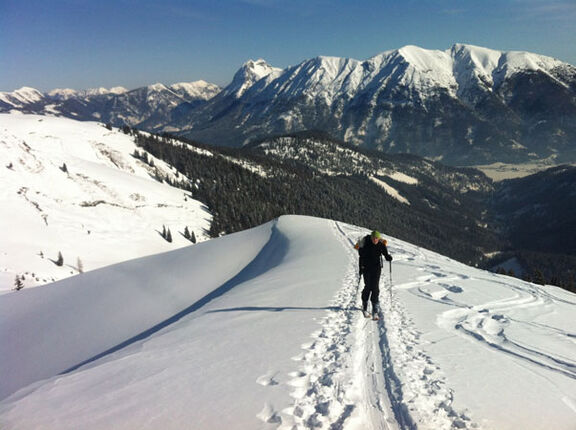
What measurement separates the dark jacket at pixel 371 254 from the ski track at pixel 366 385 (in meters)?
2.62

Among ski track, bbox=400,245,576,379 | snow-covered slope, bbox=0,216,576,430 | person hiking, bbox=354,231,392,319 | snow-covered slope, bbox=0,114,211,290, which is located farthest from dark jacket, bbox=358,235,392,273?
snow-covered slope, bbox=0,114,211,290

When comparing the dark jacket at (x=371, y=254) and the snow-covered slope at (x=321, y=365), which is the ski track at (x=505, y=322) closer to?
the snow-covered slope at (x=321, y=365)

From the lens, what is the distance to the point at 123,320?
21.9m

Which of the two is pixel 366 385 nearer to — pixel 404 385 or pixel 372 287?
pixel 404 385

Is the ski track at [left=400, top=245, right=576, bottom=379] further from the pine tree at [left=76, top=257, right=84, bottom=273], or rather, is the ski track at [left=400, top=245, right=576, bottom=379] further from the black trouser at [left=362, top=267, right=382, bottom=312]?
the pine tree at [left=76, top=257, right=84, bottom=273]

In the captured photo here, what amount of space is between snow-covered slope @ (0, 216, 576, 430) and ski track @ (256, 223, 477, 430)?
0.11 feet

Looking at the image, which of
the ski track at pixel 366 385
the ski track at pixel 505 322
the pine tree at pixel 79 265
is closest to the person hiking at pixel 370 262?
the ski track at pixel 366 385

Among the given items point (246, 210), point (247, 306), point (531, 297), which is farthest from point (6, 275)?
point (246, 210)

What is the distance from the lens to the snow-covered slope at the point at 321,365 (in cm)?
612

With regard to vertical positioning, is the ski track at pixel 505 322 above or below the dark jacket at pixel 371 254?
below

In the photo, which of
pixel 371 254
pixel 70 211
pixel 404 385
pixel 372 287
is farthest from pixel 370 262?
pixel 70 211

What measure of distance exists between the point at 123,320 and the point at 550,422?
74.9 feet

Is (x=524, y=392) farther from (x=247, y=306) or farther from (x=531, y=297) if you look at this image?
(x=531, y=297)

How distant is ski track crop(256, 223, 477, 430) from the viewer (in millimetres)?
5941
